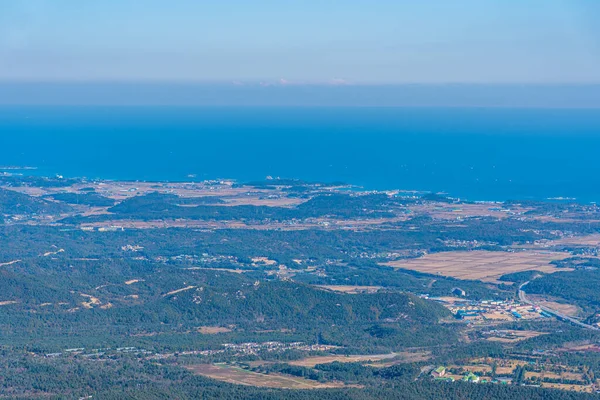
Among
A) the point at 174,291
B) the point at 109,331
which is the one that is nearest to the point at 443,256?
the point at 174,291

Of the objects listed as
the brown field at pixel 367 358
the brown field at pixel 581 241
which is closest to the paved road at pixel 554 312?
the brown field at pixel 367 358

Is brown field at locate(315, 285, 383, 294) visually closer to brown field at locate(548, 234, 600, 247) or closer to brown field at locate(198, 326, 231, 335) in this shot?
brown field at locate(198, 326, 231, 335)

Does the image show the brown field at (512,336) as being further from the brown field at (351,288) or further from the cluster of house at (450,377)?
the brown field at (351,288)

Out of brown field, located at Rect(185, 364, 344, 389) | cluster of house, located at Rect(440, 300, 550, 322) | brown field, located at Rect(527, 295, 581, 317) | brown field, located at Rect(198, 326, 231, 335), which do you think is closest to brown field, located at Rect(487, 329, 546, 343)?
cluster of house, located at Rect(440, 300, 550, 322)

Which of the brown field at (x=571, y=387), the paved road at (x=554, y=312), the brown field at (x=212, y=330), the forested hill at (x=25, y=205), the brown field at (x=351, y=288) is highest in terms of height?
the brown field at (x=571, y=387)

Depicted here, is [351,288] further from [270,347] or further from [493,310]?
[270,347]

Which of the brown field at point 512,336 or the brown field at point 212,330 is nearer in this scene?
the brown field at point 512,336
